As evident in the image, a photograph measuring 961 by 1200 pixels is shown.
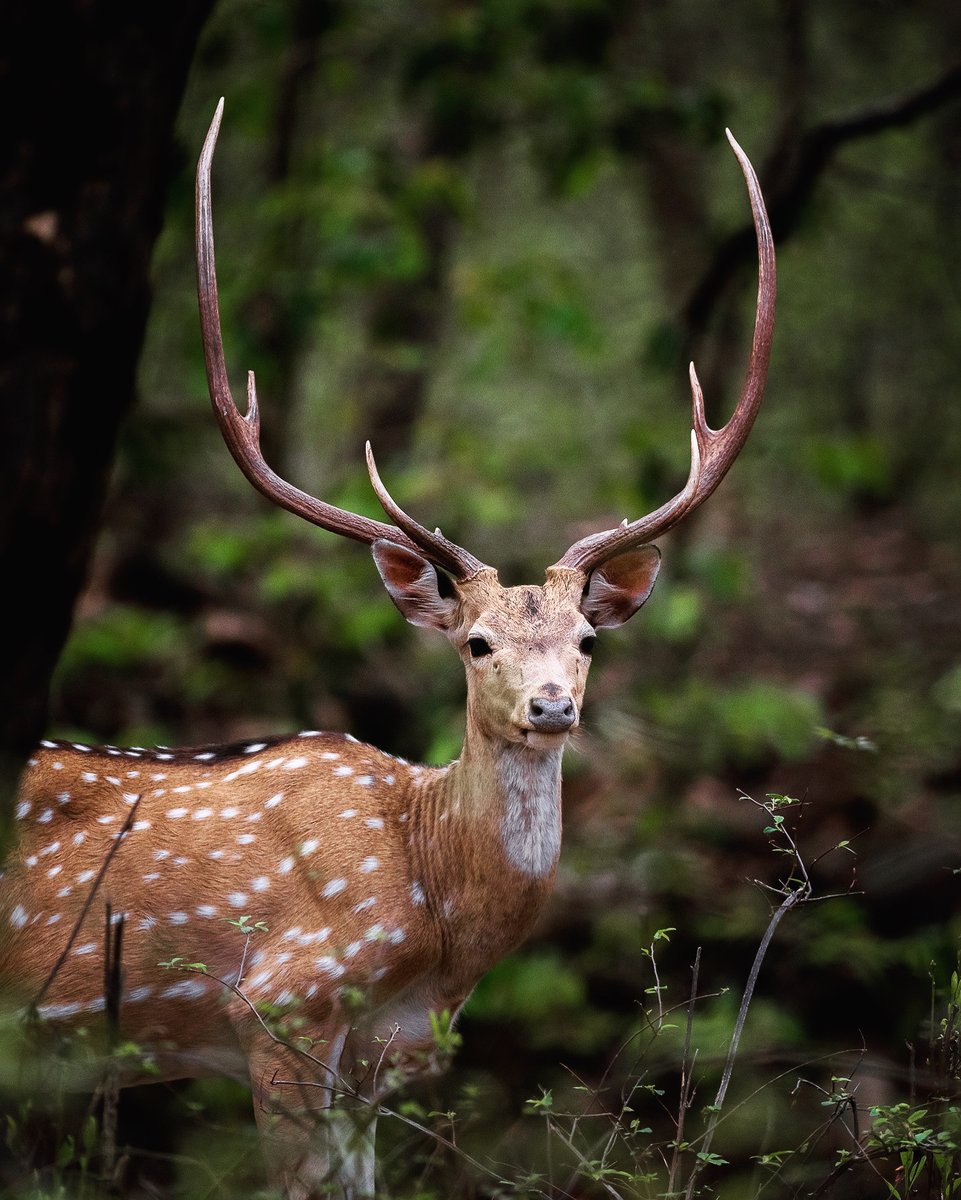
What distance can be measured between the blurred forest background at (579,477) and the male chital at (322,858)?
43 cm

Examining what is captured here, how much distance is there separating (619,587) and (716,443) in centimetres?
60

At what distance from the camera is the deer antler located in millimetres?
4336

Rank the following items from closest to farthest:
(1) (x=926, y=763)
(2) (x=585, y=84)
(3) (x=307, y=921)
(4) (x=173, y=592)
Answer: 1. (3) (x=307, y=921)
2. (1) (x=926, y=763)
3. (2) (x=585, y=84)
4. (4) (x=173, y=592)

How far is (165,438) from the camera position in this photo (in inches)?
357

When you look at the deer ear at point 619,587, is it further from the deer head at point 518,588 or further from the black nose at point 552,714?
the black nose at point 552,714

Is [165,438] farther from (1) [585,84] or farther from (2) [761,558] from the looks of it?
(2) [761,558]

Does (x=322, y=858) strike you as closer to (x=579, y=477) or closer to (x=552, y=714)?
(x=552, y=714)

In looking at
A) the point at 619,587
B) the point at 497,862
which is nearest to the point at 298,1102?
the point at 497,862

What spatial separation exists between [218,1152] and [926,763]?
222 inches

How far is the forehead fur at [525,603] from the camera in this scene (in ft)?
14.7

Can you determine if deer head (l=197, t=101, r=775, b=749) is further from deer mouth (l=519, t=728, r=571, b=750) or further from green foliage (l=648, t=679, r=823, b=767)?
green foliage (l=648, t=679, r=823, b=767)

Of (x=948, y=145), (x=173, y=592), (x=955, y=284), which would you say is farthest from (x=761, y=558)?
(x=173, y=592)

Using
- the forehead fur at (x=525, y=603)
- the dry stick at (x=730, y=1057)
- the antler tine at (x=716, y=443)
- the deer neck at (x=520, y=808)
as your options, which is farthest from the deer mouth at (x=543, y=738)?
the dry stick at (x=730, y=1057)

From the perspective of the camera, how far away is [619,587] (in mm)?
4906
